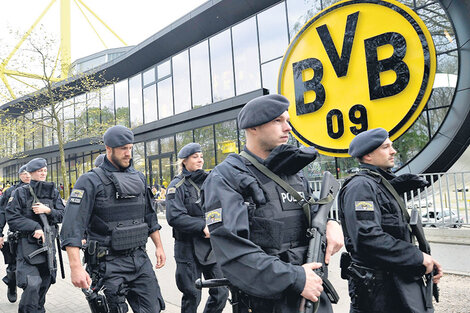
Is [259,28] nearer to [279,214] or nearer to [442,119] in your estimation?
[442,119]

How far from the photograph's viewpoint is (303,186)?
198 cm

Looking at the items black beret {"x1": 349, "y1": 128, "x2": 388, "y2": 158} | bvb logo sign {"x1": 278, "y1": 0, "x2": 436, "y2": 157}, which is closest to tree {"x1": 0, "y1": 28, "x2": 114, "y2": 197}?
bvb logo sign {"x1": 278, "y1": 0, "x2": 436, "y2": 157}

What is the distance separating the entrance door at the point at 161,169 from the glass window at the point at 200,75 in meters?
3.23

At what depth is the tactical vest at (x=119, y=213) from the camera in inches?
112

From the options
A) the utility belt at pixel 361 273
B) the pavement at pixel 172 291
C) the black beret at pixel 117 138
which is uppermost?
the black beret at pixel 117 138

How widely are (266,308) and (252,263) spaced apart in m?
0.32

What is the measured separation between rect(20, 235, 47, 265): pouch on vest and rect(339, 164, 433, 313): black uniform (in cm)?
361

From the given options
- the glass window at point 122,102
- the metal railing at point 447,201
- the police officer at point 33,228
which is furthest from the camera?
the glass window at point 122,102

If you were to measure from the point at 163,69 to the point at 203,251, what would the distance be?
52.1 feet

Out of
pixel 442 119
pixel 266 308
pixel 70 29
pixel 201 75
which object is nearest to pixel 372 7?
pixel 442 119

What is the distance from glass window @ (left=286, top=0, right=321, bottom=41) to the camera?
11.5 metres

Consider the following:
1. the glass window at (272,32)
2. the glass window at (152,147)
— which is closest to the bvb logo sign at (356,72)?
the glass window at (272,32)

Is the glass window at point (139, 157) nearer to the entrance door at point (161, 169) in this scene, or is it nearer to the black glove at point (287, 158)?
the entrance door at point (161, 169)

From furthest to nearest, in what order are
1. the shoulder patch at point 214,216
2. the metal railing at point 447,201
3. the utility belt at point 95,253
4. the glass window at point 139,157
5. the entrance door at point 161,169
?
the glass window at point 139,157, the entrance door at point 161,169, the metal railing at point 447,201, the utility belt at point 95,253, the shoulder patch at point 214,216
